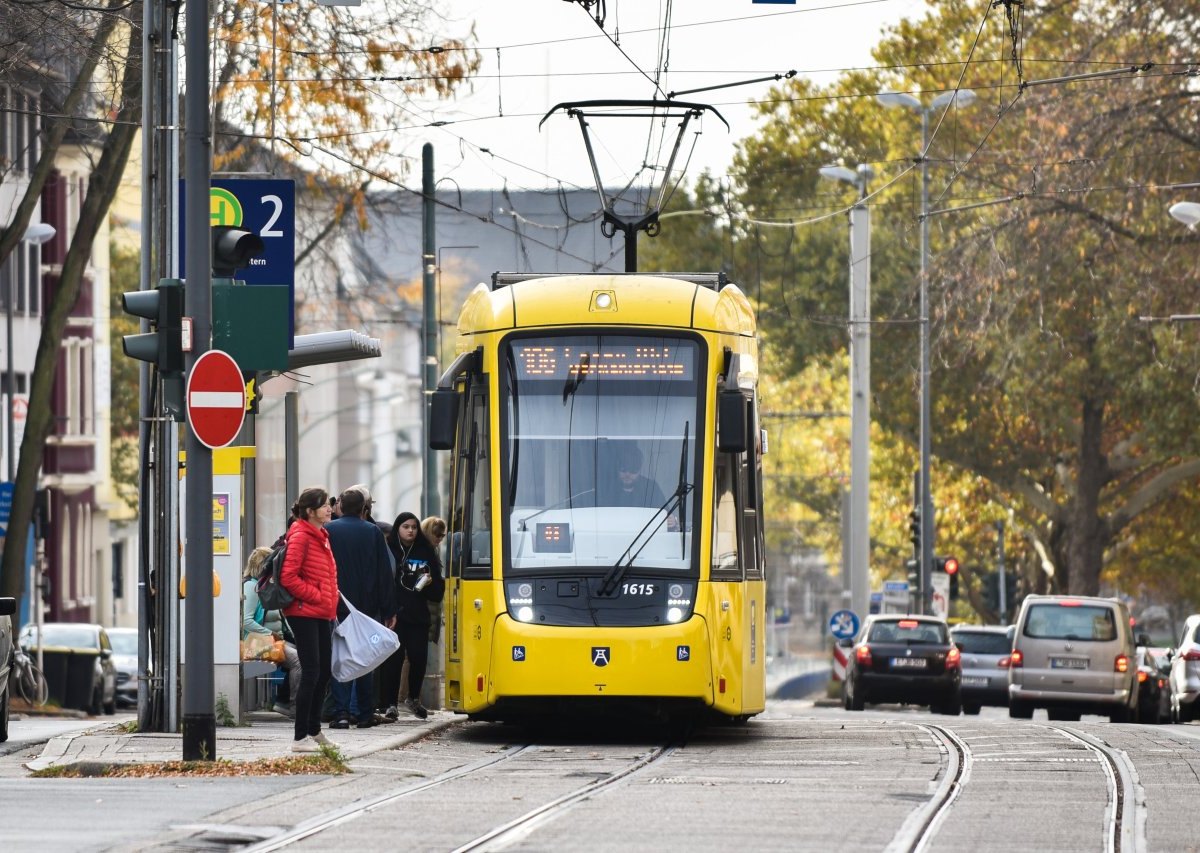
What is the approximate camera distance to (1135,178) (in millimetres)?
37156

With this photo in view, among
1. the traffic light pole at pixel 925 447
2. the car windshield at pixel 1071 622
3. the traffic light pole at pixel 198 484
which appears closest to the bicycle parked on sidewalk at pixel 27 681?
the car windshield at pixel 1071 622

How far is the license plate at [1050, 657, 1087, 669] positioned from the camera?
32.3 metres

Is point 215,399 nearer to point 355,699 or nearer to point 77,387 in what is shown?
point 355,699

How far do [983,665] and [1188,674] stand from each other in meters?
10.1

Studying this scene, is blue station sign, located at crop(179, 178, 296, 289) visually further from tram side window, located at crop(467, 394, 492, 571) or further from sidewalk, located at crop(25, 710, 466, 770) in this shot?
sidewalk, located at crop(25, 710, 466, 770)

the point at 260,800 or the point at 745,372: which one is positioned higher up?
the point at 745,372

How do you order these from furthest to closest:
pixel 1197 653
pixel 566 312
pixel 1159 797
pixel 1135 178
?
pixel 1135 178, pixel 1197 653, pixel 566 312, pixel 1159 797

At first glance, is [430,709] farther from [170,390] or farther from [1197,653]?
[1197,653]

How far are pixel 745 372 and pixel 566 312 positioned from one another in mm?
1311

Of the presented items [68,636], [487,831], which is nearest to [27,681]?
[68,636]

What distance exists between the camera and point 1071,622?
32.5 meters

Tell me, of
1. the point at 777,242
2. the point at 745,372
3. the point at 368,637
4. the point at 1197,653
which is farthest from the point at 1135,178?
the point at 368,637

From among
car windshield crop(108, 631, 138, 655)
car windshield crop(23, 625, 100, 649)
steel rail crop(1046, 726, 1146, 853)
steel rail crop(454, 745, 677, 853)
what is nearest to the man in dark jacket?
steel rail crop(454, 745, 677, 853)

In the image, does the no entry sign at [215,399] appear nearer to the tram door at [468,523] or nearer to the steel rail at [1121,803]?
the tram door at [468,523]
